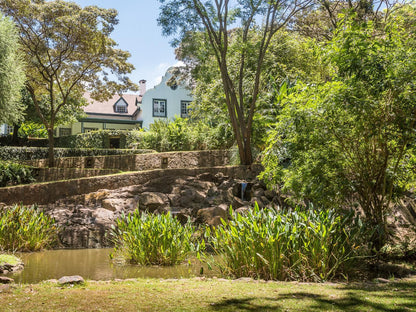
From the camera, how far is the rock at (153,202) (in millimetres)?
11198

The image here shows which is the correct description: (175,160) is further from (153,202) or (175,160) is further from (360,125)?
(360,125)

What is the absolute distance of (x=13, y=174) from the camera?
1430 cm

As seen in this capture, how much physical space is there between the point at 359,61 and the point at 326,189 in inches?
87.1

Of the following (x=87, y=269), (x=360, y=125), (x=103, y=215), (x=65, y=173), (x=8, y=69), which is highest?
(x=8, y=69)

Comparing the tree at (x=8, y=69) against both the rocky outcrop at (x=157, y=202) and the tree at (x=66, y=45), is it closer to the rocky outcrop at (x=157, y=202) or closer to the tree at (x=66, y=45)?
the tree at (x=66, y=45)

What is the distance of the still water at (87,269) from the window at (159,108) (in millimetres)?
28630

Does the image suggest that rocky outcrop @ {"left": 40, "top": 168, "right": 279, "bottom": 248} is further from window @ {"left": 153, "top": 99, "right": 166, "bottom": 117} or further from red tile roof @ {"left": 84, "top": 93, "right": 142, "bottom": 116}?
red tile roof @ {"left": 84, "top": 93, "right": 142, "bottom": 116}

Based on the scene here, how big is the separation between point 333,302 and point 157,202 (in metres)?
7.79

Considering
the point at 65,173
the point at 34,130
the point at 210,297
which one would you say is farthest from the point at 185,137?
the point at 34,130

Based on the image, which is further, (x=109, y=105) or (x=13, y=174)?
(x=109, y=105)

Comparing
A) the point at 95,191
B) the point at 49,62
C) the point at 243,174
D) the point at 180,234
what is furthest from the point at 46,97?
the point at 180,234

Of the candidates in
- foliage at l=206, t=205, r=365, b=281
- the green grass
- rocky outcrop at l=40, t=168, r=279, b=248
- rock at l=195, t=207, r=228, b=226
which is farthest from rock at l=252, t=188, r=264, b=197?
the green grass

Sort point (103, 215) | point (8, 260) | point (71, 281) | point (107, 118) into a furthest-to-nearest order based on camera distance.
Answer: point (107, 118)
point (103, 215)
point (8, 260)
point (71, 281)

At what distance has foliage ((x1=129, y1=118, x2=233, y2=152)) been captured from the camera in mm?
17625
